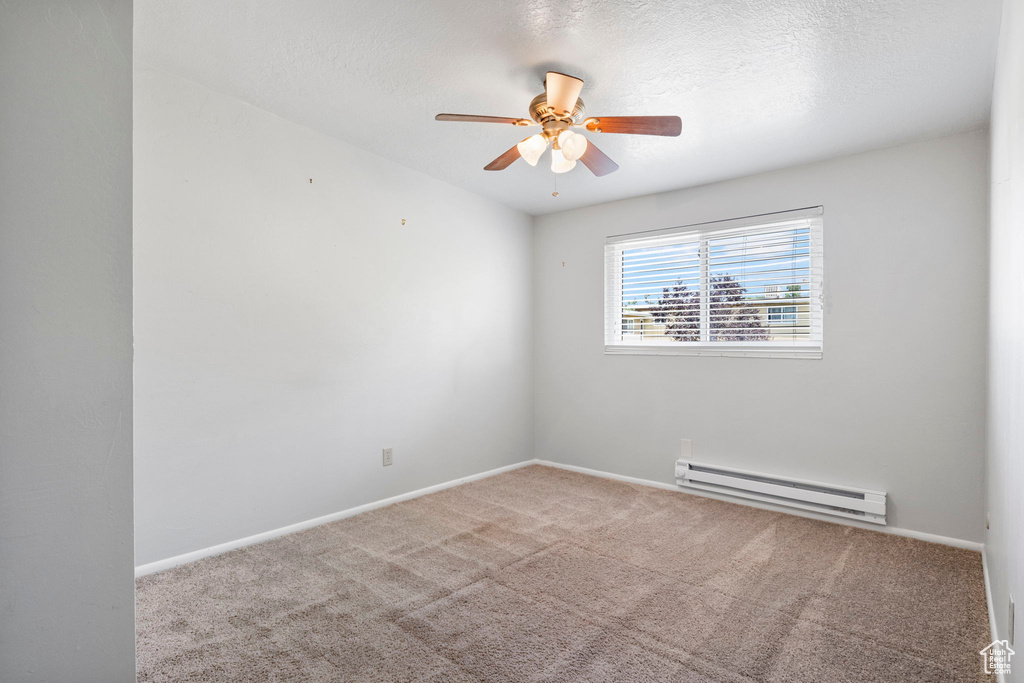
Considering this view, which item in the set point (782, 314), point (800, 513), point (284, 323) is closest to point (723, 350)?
point (782, 314)

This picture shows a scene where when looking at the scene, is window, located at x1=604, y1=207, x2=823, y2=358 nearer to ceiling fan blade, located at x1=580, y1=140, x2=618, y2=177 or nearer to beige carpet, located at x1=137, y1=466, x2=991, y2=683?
beige carpet, located at x1=137, y1=466, x2=991, y2=683

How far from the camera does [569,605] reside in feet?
7.20

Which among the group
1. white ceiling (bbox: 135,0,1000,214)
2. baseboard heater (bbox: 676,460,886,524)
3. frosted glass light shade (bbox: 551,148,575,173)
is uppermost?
white ceiling (bbox: 135,0,1000,214)

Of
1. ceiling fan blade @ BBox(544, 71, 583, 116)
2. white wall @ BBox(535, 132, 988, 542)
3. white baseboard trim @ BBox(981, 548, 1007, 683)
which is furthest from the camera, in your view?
white wall @ BBox(535, 132, 988, 542)

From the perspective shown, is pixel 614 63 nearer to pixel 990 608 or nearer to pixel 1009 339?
pixel 1009 339

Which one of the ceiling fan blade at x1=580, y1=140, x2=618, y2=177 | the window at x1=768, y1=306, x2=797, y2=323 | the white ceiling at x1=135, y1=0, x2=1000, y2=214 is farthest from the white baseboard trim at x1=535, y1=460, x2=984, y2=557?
the ceiling fan blade at x1=580, y1=140, x2=618, y2=177

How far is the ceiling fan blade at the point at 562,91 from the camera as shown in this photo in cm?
213

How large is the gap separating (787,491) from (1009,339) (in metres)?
2.07

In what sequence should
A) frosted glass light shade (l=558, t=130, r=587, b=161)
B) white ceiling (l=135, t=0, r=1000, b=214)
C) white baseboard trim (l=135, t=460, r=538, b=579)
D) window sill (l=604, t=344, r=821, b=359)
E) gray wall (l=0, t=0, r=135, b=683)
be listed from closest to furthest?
gray wall (l=0, t=0, r=135, b=683)
white ceiling (l=135, t=0, r=1000, b=214)
frosted glass light shade (l=558, t=130, r=587, b=161)
white baseboard trim (l=135, t=460, r=538, b=579)
window sill (l=604, t=344, r=821, b=359)

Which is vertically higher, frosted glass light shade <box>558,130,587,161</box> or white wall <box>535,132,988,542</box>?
frosted glass light shade <box>558,130,587,161</box>

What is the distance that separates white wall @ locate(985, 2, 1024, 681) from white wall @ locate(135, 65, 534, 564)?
9.91 ft

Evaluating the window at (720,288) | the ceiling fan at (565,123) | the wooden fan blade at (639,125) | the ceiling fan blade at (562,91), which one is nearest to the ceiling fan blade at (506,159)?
the ceiling fan at (565,123)

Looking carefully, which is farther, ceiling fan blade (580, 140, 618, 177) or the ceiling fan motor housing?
ceiling fan blade (580, 140, 618, 177)

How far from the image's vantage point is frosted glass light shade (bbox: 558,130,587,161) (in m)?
2.35
